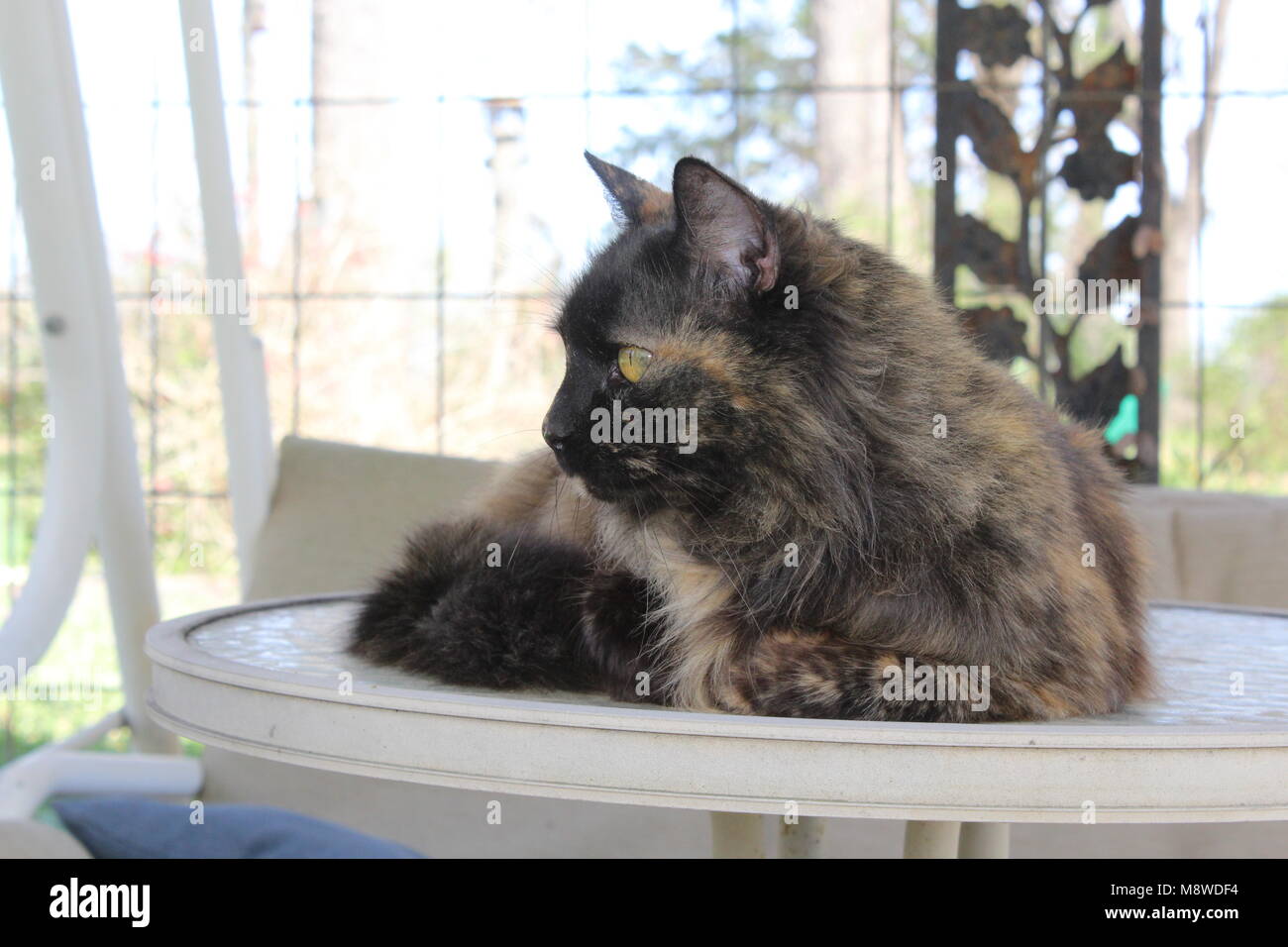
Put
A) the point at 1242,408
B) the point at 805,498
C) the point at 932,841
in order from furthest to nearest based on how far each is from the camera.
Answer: the point at 1242,408, the point at 932,841, the point at 805,498

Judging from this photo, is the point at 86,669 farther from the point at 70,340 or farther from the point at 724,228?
the point at 724,228

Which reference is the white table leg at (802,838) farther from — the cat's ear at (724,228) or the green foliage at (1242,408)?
the green foliage at (1242,408)

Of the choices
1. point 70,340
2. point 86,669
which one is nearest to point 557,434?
point 70,340

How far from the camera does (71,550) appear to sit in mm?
2062

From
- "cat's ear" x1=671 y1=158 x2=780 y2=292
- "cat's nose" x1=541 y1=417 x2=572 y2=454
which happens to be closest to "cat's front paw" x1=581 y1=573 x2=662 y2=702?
"cat's nose" x1=541 y1=417 x2=572 y2=454

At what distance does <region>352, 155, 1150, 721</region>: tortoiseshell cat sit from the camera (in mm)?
926

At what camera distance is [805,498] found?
94 cm

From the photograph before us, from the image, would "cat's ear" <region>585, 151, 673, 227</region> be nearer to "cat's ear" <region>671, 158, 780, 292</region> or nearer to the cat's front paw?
"cat's ear" <region>671, 158, 780, 292</region>

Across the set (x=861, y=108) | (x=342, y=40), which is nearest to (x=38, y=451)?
(x=342, y=40)

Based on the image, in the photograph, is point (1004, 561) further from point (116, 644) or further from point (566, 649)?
point (116, 644)

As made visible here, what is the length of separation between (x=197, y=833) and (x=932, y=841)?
911mm

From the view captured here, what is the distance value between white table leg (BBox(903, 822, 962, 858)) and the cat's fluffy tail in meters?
0.68

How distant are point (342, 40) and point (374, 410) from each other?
3.91ft

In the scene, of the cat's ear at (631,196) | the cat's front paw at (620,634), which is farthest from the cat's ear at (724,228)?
the cat's front paw at (620,634)
